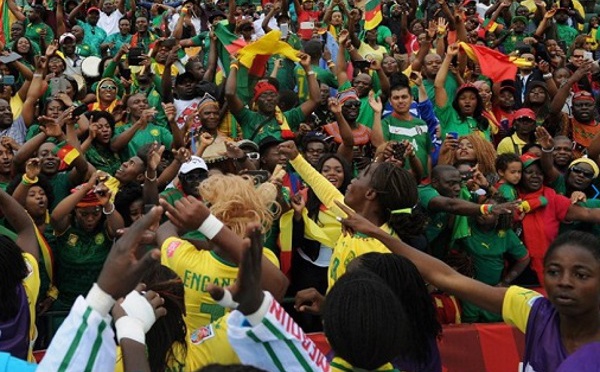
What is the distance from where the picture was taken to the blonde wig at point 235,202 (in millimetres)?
3504

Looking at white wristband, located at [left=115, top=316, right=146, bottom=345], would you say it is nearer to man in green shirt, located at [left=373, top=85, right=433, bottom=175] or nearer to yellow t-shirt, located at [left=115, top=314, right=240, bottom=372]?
yellow t-shirt, located at [left=115, top=314, right=240, bottom=372]

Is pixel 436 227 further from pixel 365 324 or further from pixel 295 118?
pixel 365 324

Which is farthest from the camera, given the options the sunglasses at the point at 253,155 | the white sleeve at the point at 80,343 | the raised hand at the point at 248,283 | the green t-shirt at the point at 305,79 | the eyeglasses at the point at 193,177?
the green t-shirt at the point at 305,79

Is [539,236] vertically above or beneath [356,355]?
beneath

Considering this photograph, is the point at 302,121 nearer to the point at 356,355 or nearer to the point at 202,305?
the point at 202,305

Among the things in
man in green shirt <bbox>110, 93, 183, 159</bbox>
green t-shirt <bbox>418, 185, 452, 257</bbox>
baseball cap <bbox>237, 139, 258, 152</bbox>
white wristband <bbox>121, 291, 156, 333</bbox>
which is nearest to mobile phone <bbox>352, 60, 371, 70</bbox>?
man in green shirt <bbox>110, 93, 183, 159</bbox>

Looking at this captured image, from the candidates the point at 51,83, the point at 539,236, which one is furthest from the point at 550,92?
the point at 51,83

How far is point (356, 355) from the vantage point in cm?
254

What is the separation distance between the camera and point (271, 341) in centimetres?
246

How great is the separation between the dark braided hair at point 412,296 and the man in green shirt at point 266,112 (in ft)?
14.1

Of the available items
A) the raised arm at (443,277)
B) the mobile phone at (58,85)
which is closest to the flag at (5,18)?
the mobile phone at (58,85)

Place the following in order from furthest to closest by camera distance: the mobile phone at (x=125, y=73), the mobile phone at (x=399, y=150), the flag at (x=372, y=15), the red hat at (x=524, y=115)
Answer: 1. the flag at (x=372, y=15)
2. the mobile phone at (x=125, y=73)
3. the red hat at (x=524, y=115)
4. the mobile phone at (x=399, y=150)

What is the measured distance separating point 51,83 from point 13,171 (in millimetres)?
3132

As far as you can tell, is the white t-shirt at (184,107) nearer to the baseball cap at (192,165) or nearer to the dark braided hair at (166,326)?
the baseball cap at (192,165)
